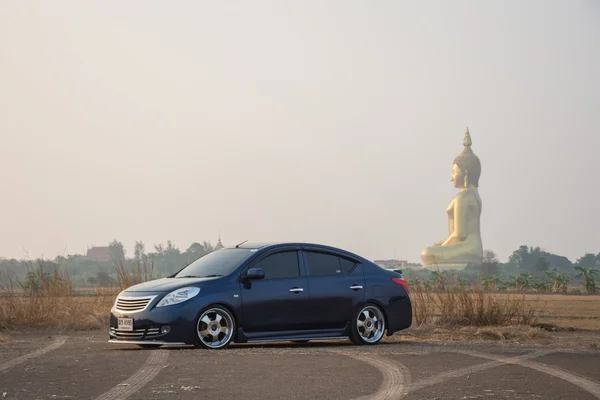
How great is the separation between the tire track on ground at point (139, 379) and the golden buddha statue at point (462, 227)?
128 metres

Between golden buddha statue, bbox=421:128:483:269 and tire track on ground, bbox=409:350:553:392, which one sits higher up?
golden buddha statue, bbox=421:128:483:269

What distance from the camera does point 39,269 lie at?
24.7m

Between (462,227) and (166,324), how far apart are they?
13171cm

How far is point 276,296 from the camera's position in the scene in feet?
55.2

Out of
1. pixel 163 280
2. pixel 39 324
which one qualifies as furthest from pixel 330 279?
pixel 39 324

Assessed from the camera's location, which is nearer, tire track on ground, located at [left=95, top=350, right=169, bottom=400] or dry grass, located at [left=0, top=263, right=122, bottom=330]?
tire track on ground, located at [left=95, top=350, right=169, bottom=400]

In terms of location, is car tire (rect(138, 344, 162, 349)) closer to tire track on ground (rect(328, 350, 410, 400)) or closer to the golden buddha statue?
tire track on ground (rect(328, 350, 410, 400))

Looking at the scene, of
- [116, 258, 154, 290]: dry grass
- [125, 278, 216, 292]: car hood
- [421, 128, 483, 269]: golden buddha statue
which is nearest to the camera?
[125, 278, 216, 292]: car hood

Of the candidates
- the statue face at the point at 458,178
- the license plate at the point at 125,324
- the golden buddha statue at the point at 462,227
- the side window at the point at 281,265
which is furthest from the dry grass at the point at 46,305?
the statue face at the point at 458,178

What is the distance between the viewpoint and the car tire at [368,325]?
17.6 meters

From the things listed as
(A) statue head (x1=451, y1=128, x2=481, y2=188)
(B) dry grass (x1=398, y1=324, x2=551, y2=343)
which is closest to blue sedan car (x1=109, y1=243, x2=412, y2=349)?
(B) dry grass (x1=398, y1=324, x2=551, y2=343)

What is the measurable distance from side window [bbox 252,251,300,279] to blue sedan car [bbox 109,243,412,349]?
2cm

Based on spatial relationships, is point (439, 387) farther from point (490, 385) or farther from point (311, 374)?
point (311, 374)

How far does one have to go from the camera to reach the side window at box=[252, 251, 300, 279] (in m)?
17.0
